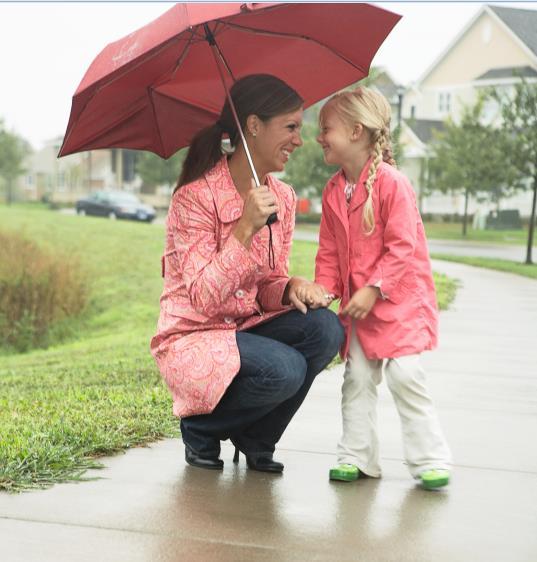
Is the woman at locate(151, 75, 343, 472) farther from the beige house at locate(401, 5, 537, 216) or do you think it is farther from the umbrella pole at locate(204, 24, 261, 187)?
the beige house at locate(401, 5, 537, 216)

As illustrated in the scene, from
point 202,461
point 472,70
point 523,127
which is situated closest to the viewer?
point 202,461

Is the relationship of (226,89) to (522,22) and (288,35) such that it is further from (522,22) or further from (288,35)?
(522,22)

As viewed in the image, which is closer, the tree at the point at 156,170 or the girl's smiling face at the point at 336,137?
the girl's smiling face at the point at 336,137

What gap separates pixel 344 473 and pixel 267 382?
0.53 metres

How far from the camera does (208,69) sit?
5.05 metres

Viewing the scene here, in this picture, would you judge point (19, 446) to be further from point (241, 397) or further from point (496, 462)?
point (496, 462)

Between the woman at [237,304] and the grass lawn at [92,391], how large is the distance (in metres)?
0.60

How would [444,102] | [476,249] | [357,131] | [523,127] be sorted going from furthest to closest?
[444,102] < [476,249] < [523,127] < [357,131]

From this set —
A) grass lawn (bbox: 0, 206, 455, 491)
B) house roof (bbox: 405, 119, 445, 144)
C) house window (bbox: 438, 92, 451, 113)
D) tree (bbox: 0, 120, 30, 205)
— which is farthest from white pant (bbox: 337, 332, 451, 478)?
tree (bbox: 0, 120, 30, 205)

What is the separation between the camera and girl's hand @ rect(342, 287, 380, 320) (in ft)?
14.6

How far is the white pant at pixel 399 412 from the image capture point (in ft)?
15.0

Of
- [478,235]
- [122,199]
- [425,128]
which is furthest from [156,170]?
[478,235]

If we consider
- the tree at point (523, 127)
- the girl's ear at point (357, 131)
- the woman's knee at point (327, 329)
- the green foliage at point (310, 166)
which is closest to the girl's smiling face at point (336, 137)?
the girl's ear at point (357, 131)

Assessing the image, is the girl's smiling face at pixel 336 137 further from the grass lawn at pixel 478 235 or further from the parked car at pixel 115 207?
the parked car at pixel 115 207
